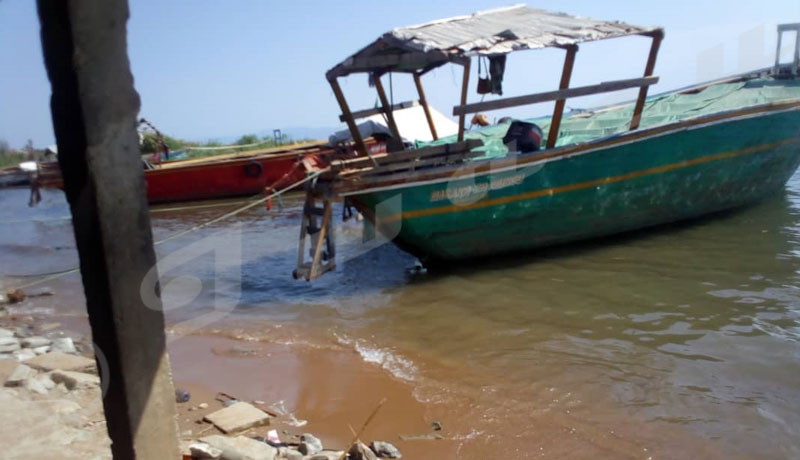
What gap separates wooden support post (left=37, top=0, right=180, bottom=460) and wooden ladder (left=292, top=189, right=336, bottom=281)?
16.0 feet

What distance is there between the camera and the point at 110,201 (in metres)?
1.74

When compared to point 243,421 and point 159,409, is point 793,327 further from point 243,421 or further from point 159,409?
point 159,409

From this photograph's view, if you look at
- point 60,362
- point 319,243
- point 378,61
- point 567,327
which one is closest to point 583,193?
point 567,327

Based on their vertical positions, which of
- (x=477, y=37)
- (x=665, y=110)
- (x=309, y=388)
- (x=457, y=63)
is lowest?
(x=309, y=388)

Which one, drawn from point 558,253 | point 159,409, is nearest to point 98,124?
point 159,409

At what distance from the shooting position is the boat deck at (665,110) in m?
9.54

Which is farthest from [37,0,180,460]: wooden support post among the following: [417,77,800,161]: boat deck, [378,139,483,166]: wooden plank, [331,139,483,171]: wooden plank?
[417,77,800,161]: boat deck

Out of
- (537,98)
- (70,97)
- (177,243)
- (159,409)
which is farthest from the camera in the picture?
(177,243)

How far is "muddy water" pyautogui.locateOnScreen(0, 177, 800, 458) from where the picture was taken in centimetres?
416

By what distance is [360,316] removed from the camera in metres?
6.62

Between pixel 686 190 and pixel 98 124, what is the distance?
8516mm

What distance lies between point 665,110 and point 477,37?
528 cm

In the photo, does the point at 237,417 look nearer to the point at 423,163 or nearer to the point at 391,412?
the point at 391,412

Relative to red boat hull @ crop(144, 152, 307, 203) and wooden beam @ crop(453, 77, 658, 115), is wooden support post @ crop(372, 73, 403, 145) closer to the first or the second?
wooden beam @ crop(453, 77, 658, 115)
